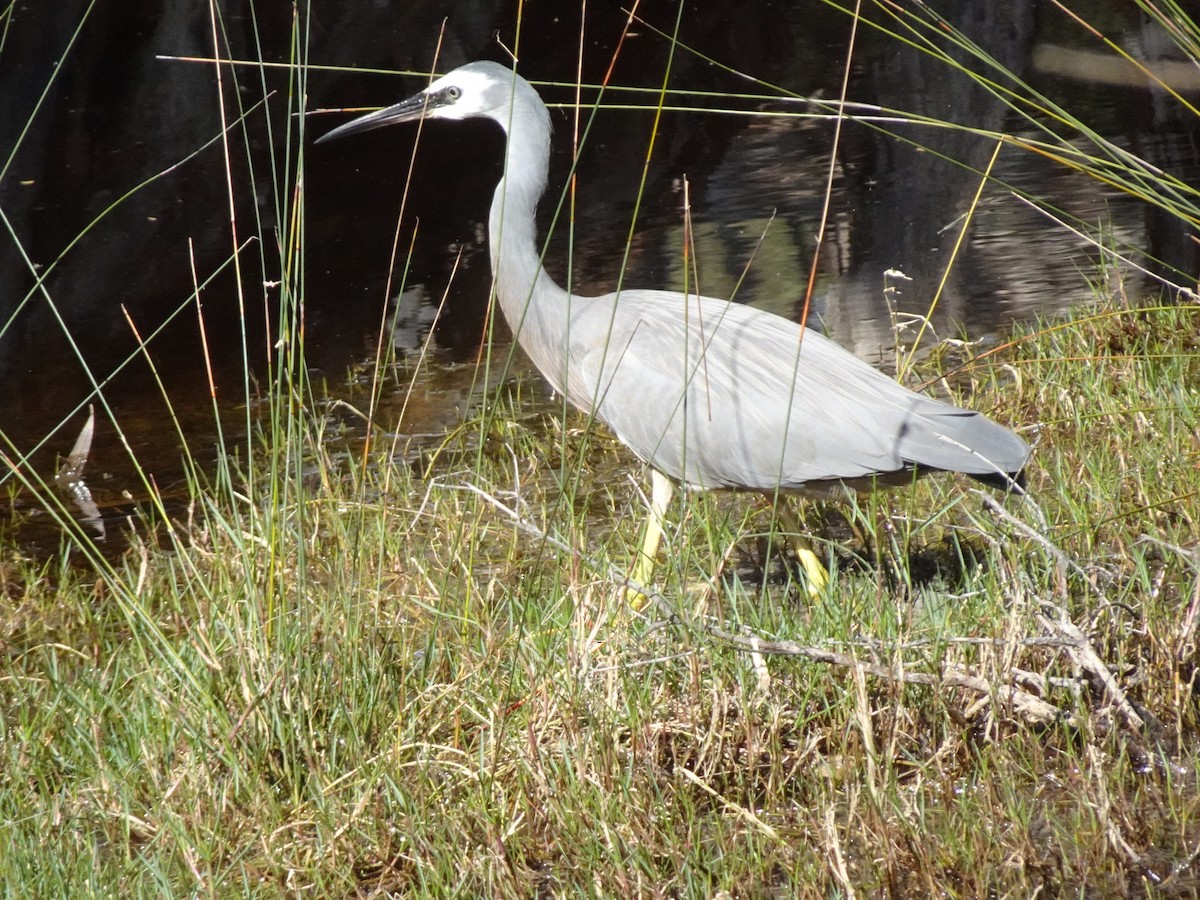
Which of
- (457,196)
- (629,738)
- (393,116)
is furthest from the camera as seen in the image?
(457,196)

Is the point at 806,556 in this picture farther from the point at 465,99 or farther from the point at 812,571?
the point at 465,99

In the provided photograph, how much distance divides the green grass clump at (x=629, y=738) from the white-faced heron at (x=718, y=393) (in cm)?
30

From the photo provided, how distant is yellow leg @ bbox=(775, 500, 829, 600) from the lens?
340cm

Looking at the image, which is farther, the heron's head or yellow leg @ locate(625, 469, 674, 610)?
the heron's head

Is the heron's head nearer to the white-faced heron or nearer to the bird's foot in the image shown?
the white-faced heron

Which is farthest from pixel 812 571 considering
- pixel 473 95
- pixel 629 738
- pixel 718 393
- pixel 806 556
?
pixel 473 95

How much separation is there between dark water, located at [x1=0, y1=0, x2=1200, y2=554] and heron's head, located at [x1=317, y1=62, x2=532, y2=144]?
1.22 ft

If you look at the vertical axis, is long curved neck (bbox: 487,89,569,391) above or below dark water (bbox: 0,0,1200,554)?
above

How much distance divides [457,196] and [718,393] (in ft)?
16.8

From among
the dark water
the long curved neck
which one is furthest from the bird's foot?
the dark water

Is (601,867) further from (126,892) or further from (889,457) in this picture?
(889,457)

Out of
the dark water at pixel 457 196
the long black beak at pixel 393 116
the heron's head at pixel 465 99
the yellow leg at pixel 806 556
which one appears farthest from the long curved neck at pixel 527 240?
the yellow leg at pixel 806 556

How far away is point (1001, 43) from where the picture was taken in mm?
11562

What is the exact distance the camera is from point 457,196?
878 cm
